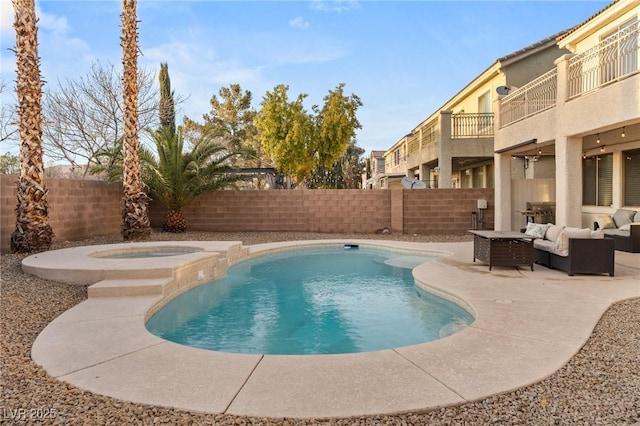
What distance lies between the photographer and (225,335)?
20.4 feet

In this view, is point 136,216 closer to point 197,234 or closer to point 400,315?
point 197,234

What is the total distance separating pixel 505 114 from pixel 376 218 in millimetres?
6215

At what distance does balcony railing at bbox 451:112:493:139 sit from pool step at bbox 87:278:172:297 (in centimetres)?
1583

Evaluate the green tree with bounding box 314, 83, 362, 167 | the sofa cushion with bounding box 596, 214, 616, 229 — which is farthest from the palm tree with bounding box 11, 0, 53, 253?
the green tree with bounding box 314, 83, 362, 167

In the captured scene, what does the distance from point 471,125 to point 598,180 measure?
655 cm

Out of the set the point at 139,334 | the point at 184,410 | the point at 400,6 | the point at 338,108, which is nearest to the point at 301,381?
the point at 184,410

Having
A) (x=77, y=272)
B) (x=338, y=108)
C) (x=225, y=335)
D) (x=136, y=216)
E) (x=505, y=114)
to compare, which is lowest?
(x=225, y=335)

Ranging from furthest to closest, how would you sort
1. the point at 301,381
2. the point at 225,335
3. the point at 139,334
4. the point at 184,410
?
the point at 225,335 < the point at 139,334 < the point at 301,381 < the point at 184,410

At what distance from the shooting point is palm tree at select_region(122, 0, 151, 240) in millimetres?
13703

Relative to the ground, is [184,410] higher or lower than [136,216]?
lower

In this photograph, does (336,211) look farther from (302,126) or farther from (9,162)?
(9,162)

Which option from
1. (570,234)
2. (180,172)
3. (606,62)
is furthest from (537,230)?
(180,172)

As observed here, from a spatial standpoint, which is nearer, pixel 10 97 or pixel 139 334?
pixel 139 334

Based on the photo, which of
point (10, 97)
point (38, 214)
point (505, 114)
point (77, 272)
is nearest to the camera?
point (77, 272)
